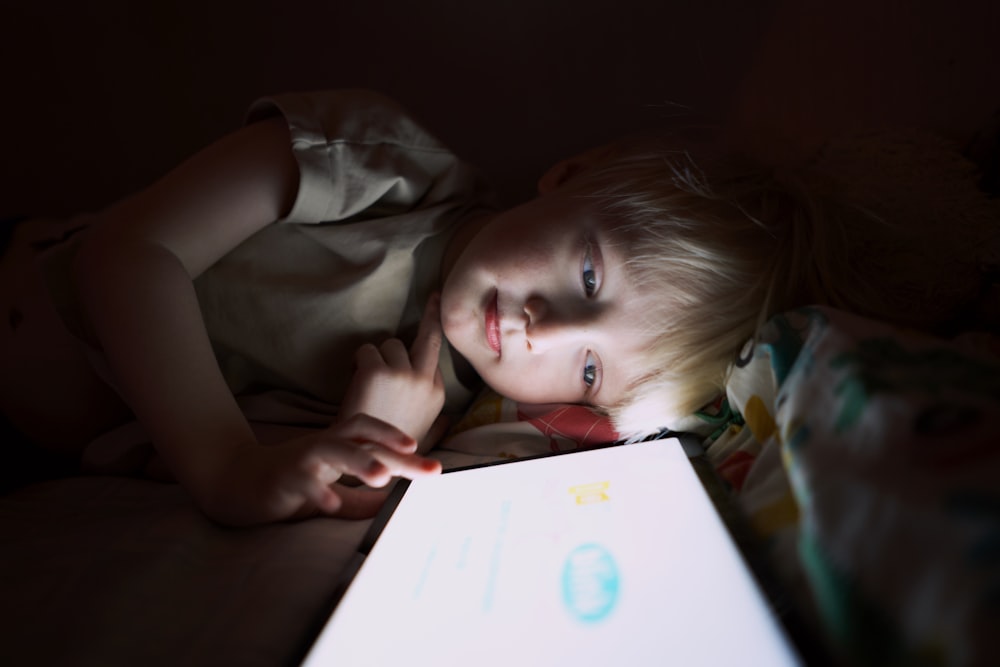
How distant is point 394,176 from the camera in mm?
810

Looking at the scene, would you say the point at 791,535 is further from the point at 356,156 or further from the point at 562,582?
the point at 356,156

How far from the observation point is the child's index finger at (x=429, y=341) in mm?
814

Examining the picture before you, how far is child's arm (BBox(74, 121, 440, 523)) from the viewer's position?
0.57 m

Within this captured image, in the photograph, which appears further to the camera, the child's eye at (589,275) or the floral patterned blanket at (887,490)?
the child's eye at (589,275)

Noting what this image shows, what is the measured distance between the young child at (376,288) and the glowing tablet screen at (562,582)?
14 centimetres

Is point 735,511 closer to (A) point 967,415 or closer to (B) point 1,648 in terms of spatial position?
(A) point 967,415

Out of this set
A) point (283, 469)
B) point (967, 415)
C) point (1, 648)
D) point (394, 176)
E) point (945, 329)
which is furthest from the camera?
point (394, 176)

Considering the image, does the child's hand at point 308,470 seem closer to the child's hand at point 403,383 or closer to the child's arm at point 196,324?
the child's arm at point 196,324

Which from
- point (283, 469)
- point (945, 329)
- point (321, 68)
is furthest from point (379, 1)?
point (945, 329)

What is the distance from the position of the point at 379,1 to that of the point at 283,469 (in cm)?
94

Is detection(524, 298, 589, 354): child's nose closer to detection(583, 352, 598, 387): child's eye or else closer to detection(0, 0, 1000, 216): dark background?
detection(583, 352, 598, 387): child's eye

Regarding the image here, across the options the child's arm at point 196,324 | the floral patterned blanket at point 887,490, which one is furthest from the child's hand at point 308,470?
the floral patterned blanket at point 887,490

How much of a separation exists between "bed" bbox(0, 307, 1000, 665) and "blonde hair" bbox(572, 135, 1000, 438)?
0.25 feet

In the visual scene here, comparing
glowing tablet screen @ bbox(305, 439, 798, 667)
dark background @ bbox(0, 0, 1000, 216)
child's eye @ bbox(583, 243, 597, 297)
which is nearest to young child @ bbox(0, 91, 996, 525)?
child's eye @ bbox(583, 243, 597, 297)
